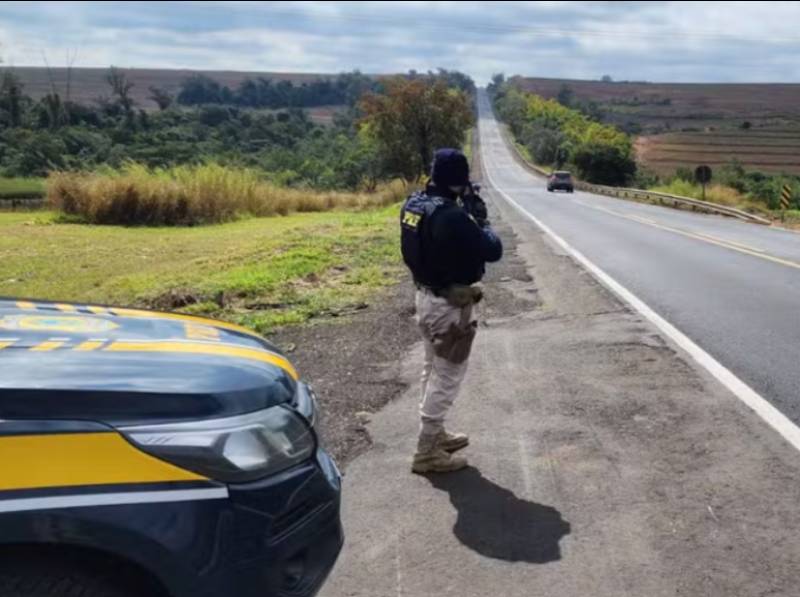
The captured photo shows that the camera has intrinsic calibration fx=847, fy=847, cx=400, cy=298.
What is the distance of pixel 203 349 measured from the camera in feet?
9.10

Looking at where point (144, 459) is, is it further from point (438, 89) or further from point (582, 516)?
point (438, 89)

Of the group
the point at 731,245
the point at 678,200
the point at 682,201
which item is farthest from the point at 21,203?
the point at 678,200

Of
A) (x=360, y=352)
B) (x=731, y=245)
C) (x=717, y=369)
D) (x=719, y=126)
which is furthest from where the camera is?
(x=719, y=126)

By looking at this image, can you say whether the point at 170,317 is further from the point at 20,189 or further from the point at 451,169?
the point at 20,189

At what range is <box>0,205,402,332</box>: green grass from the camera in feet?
33.8

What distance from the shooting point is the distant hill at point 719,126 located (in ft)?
173

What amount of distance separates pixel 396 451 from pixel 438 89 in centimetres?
5622

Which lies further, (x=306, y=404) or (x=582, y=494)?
(x=582, y=494)

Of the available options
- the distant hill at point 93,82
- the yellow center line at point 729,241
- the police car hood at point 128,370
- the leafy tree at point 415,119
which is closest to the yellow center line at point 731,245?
the yellow center line at point 729,241

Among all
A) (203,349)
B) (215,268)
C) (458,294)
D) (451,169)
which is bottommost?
(215,268)

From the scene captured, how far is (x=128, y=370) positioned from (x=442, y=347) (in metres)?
2.54

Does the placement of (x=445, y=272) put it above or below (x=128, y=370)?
below

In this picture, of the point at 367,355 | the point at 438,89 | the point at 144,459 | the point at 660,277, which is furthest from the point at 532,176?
the point at 144,459

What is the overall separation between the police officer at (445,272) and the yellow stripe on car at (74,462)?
258cm
